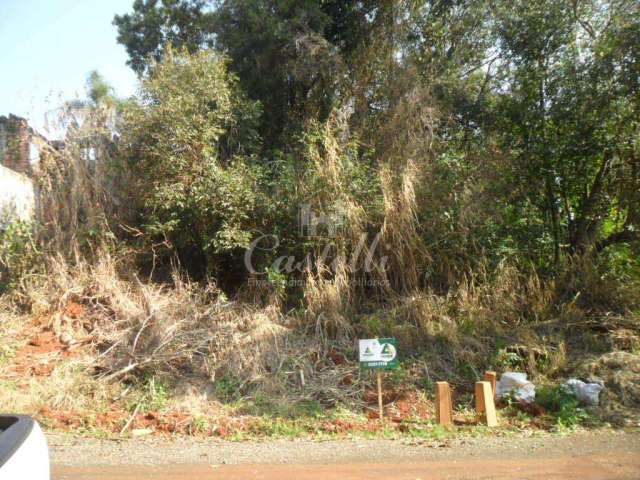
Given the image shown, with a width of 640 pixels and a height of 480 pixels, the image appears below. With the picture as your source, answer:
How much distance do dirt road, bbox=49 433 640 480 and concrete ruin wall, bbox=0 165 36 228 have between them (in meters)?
6.68

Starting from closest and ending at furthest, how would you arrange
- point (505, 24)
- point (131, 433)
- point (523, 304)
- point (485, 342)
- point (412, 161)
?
point (131, 433), point (485, 342), point (523, 304), point (412, 161), point (505, 24)

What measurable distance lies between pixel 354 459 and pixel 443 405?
5.87 feet

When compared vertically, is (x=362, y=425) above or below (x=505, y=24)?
below

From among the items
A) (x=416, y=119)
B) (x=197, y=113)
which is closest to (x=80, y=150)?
(x=197, y=113)

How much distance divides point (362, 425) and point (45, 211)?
8.40m

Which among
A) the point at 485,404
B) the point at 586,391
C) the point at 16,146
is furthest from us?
the point at 16,146

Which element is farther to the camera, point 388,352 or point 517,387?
point 517,387

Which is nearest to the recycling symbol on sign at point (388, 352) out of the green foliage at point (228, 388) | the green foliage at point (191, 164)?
the green foliage at point (228, 388)

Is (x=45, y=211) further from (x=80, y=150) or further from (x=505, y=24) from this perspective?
(x=505, y=24)

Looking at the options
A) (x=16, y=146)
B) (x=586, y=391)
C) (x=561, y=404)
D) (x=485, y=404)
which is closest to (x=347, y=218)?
(x=485, y=404)

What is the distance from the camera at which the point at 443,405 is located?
6.89m

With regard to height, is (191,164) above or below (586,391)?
above

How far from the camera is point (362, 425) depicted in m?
6.99

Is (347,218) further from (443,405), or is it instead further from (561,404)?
(561,404)
